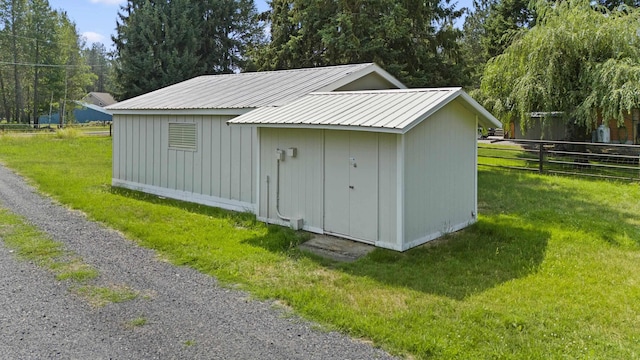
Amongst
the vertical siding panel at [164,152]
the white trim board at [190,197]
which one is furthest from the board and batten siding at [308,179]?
the vertical siding panel at [164,152]

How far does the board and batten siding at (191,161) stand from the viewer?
809 cm

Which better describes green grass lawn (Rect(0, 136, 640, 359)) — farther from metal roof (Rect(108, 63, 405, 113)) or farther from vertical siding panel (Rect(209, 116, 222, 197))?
metal roof (Rect(108, 63, 405, 113))

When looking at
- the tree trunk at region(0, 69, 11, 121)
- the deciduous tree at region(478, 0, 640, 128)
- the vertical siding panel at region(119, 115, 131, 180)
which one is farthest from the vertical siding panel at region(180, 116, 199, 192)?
the tree trunk at region(0, 69, 11, 121)

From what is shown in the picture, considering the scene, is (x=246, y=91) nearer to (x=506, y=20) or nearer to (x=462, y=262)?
(x=462, y=262)

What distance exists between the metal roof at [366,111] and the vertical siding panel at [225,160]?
982 millimetres

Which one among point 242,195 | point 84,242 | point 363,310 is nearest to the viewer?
point 363,310

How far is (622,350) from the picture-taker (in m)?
3.38

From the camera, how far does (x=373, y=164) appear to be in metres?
5.91

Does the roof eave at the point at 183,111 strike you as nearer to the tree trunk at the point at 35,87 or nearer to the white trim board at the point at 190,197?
the white trim board at the point at 190,197

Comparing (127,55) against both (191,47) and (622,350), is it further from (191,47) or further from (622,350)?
(622,350)

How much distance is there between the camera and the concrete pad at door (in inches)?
224

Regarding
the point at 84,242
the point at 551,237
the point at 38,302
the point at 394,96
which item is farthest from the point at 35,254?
the point at 551,237

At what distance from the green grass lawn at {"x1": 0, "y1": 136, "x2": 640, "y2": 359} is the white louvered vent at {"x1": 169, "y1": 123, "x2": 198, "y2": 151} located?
1085 mm

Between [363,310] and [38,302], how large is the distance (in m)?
2.85
